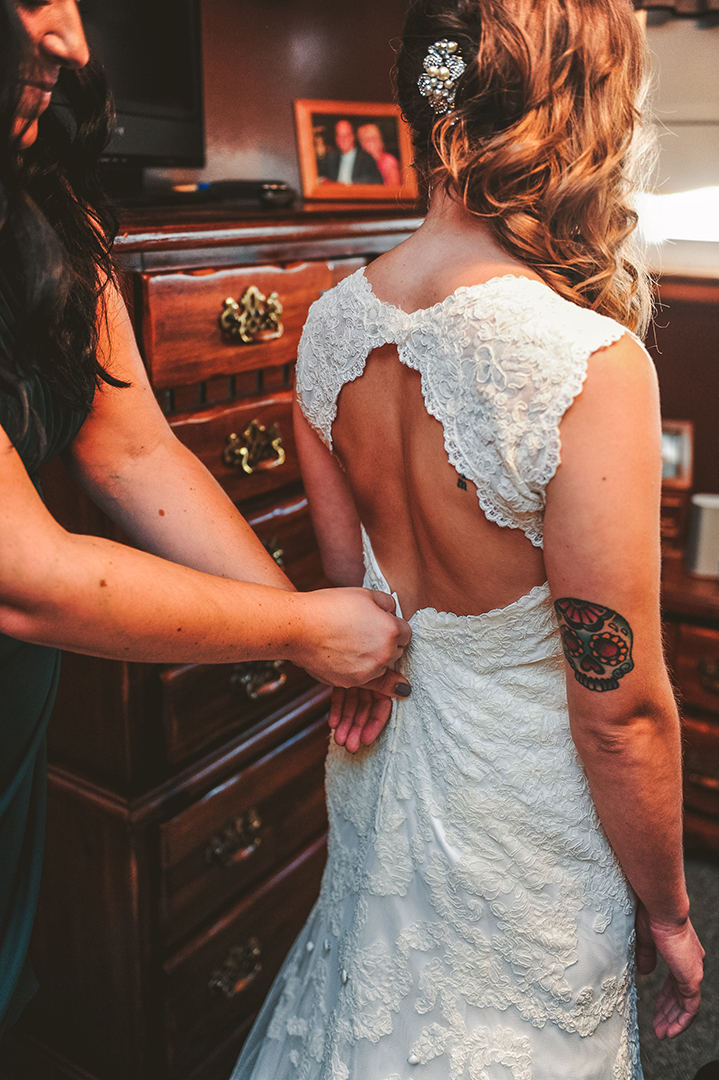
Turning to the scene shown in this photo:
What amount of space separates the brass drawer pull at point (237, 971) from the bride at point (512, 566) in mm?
590

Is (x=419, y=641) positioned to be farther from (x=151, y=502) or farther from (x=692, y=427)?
(x=692, y=427)

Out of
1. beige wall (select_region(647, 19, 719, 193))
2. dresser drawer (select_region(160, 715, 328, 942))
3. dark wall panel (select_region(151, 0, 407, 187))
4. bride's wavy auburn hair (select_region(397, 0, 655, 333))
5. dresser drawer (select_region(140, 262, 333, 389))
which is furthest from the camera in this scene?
beige wall (select_region(647, 19, 719, 193))

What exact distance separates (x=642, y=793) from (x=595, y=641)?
0.65ft

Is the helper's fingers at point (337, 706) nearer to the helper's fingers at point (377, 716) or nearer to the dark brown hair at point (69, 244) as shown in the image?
the helper's fingers at point (377, 716)

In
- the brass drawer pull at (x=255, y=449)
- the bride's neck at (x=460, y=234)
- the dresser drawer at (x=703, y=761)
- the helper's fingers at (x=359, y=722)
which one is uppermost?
the bride's neck at (x=460, y=234)

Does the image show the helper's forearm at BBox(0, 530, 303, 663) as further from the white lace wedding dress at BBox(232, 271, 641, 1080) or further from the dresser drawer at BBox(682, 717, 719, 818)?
the dresser drawer at BBox(682, 717, 719, 818)

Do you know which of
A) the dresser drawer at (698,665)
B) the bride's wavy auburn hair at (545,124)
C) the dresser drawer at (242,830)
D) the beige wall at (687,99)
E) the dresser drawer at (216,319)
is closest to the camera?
the bride's wavy auburn hair at (545,124)

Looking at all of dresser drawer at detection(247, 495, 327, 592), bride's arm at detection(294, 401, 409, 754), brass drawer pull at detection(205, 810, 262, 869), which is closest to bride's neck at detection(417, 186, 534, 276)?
bride's arm at detection(294, 401, 409, 754)

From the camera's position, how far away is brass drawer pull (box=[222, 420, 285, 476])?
1.57 metres

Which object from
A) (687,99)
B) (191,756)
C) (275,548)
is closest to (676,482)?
(687,99)

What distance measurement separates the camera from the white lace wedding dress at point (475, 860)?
40.1 inches

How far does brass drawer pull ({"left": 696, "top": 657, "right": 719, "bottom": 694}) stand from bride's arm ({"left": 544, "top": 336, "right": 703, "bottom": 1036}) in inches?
56.4

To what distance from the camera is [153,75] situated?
173 cm

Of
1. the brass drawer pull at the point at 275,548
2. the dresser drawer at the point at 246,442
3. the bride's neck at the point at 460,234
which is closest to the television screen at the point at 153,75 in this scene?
the dresser drawer at the point at 246,442
